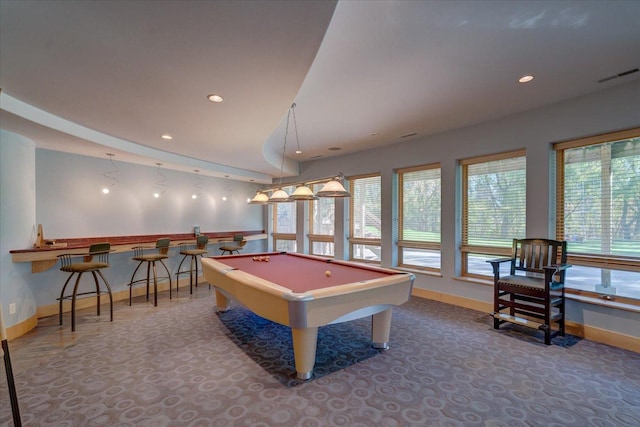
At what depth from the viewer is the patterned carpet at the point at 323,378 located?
2.00 meters

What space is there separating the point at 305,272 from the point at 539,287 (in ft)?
8.77

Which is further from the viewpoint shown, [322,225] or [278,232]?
[278,232]

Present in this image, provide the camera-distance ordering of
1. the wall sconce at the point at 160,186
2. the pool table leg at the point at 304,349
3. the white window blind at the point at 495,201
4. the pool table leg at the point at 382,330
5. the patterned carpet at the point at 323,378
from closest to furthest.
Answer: the patterned carpet at the point at 323,378 < the pool table leg at the point at 304,349 < the pool table leg at the point at 382,330 < the white window blind at the point at 495,201 < the wall sconce at the point at 160,186

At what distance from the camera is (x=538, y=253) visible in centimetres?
355

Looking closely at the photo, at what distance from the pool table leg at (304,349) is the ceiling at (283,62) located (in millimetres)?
2134

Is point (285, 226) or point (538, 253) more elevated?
point (285, 226)

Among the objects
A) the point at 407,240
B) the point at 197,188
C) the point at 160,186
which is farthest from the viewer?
the point at 197,188

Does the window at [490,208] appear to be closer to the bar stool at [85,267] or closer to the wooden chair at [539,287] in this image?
the wooden chair at [539,287]

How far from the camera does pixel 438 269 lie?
5.01 meters

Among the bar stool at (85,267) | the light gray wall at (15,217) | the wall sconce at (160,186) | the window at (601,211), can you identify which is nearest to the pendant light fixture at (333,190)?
the window at (601,211)

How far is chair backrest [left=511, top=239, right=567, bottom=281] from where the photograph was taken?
11.2ft

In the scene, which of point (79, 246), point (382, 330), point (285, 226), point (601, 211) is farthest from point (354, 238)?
point (79, 246)

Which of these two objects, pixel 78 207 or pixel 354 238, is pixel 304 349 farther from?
pixel 78 207

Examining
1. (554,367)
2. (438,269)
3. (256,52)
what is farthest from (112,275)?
(554,367)
